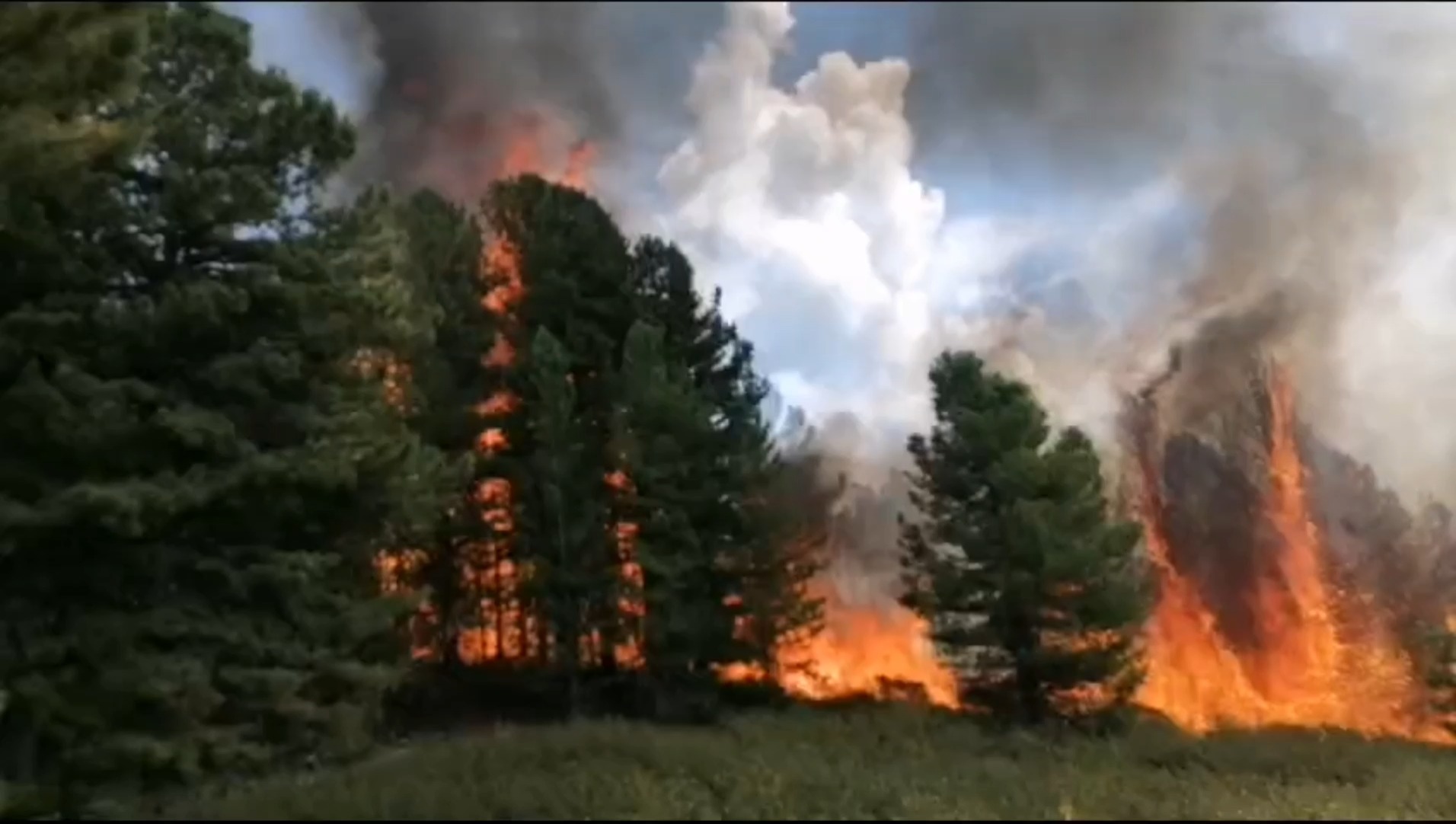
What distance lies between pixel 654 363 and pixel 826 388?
1.68 metres

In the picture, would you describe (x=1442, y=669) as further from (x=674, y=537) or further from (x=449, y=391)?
(x=449, y=391)

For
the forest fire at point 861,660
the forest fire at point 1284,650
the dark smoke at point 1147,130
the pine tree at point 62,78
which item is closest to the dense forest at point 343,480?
the pine tree at point 62,78

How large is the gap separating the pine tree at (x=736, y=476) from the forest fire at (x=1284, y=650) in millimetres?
3305

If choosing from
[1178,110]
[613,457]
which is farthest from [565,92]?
[1178,110]

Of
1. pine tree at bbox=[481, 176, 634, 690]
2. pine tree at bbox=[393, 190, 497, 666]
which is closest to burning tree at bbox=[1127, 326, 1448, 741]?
pine tree at bbox=[481, 176, 634, 690]

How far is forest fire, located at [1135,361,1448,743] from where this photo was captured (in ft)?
42.3

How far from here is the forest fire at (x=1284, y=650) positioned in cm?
1291

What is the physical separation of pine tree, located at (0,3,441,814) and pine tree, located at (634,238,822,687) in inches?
131

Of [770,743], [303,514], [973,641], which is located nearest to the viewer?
[770,743]

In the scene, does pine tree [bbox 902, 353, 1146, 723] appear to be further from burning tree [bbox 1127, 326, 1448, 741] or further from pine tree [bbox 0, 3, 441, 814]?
pine tree [bbox 0, 3, 441, 814]

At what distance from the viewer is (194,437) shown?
35.4 ft

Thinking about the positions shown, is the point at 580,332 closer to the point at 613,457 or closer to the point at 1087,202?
the point at 613,457

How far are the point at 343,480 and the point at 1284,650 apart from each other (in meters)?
8.29

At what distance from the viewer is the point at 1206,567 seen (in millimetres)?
13305
